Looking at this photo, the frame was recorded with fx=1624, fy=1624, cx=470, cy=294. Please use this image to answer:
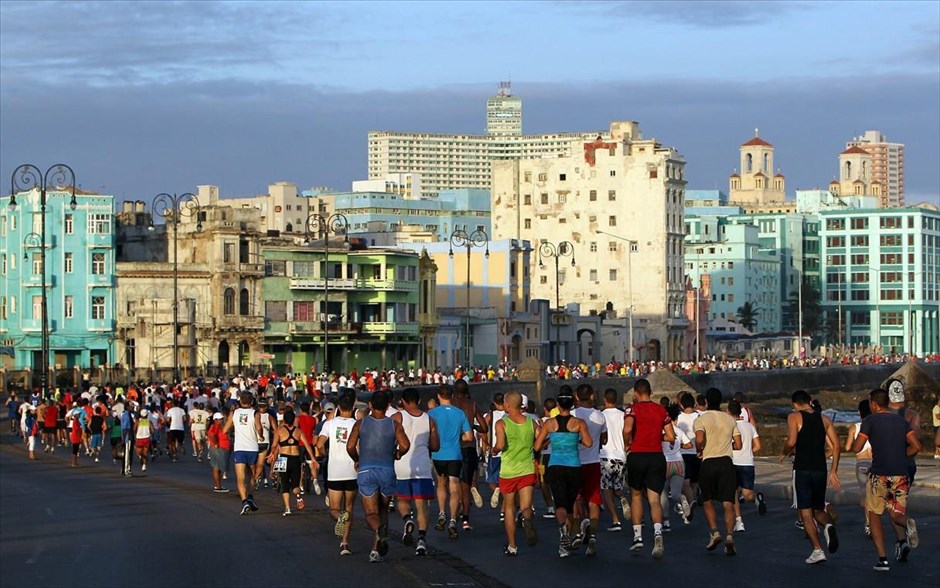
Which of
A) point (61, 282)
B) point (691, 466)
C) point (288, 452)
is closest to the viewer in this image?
point (691, 466)

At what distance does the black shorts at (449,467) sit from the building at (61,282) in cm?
6743

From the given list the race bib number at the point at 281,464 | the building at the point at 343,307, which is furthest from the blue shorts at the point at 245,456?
the building at the point at 343,307

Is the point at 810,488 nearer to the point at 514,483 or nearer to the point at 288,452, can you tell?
the point at 514,483

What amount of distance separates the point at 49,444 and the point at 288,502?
23.4m

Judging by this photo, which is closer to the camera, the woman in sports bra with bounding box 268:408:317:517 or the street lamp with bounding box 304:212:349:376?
the woman in sports bra with bounding box 268:408:317:517

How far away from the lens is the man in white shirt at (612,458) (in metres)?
20.6

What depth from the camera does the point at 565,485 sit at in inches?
704

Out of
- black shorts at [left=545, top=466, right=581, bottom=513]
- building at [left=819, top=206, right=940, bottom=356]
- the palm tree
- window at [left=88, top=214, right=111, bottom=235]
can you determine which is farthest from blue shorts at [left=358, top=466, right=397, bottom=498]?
building at [left=819, top=206, right=940, bottom=356]

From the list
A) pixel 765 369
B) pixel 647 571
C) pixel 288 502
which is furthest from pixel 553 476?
pixel 765 369

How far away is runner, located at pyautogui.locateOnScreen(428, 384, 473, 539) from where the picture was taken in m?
19.2

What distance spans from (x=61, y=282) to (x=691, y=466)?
69890 millimetres

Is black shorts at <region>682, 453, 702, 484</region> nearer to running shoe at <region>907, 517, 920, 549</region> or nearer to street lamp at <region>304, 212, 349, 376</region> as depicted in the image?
running shoe at <region>907, 517, 920, 549</region>

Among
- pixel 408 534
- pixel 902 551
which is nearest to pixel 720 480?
pixel 902 551

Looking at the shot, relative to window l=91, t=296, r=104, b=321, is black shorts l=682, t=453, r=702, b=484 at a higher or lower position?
lower
